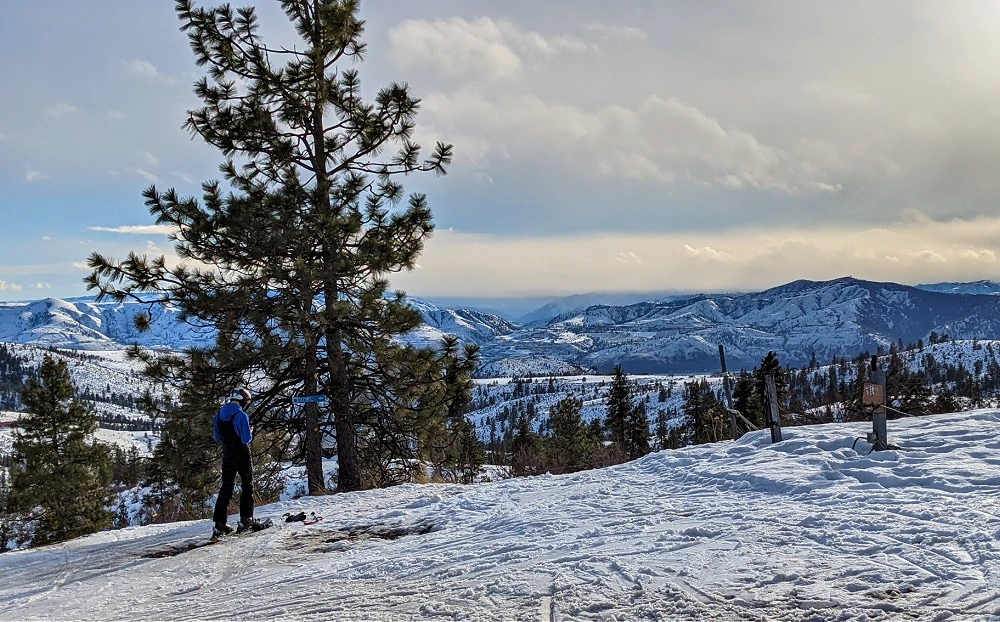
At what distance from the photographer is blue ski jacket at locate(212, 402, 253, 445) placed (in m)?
8.47

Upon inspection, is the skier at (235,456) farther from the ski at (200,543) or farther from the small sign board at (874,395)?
the small sign board at (874,395)

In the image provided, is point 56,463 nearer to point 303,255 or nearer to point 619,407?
point 303,255

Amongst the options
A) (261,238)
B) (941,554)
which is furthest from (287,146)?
(941,554)

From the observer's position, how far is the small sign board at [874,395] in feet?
29.7

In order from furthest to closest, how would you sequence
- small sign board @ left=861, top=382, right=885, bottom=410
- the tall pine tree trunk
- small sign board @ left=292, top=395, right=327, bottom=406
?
1. the tall pine tree trunk
2. small sign board @ left=292, top=395, right=327, bottom=406
3. small sign board @ left=861, top=382, right=885, bottom=410

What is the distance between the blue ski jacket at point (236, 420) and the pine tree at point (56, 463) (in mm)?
23559

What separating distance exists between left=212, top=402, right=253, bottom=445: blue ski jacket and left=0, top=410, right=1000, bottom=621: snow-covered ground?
133 cm

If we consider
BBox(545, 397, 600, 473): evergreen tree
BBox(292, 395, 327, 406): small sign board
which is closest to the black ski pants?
BBox(292, 395, 327, 406): small sign board

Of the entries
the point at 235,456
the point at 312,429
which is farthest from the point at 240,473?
the point at 312,429

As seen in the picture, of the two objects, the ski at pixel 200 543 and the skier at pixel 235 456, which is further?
the skier at pixel 235 456

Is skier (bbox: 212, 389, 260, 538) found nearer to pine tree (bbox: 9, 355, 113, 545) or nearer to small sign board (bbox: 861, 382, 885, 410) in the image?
small sign board (bbox: 861, 382, 885, 410)

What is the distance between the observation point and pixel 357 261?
11.8 meters

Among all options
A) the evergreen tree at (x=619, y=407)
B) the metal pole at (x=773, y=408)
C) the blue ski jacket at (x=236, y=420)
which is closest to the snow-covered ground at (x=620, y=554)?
the metal pole at (x=773, y=408)

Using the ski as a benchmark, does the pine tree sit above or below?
below
